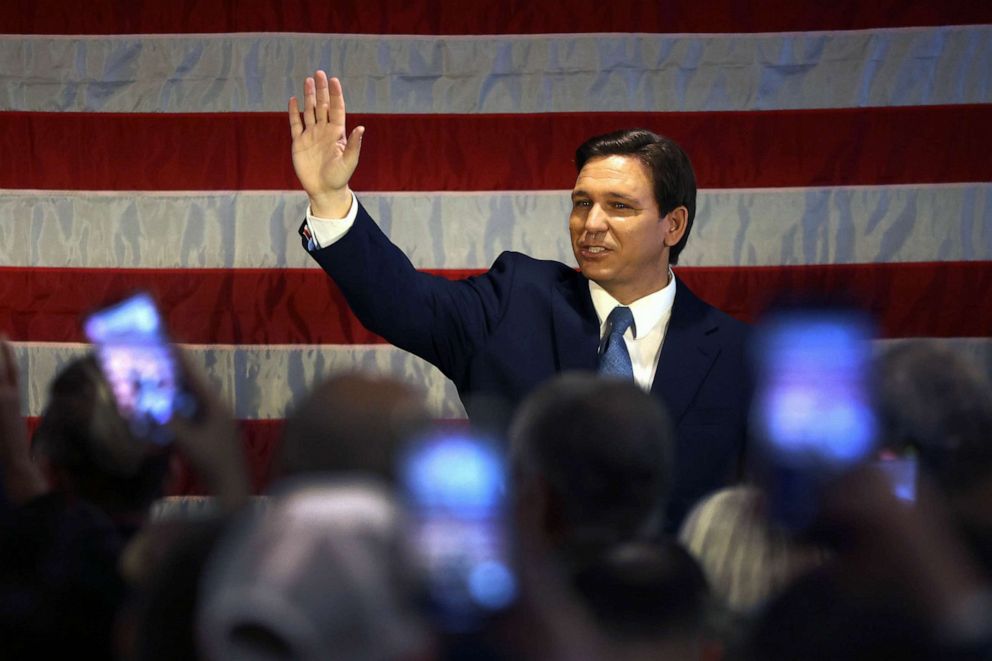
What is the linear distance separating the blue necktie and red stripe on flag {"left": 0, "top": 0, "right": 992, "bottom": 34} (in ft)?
2.54

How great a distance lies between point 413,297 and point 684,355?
1.57 ft

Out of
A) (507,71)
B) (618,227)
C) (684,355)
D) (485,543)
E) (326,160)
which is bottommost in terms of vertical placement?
(684,355)

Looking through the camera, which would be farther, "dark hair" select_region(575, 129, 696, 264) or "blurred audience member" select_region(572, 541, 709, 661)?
"dark hair" select_region(575, 129, 696, 264)

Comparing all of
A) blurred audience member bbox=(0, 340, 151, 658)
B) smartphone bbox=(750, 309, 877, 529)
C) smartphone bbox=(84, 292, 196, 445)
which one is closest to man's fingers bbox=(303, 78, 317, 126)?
smartphone bbox=(84, 292, 196, 445)

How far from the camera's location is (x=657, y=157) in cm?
238

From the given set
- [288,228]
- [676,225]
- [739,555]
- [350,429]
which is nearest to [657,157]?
[676,225]

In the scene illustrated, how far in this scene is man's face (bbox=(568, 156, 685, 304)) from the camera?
2.31 metres

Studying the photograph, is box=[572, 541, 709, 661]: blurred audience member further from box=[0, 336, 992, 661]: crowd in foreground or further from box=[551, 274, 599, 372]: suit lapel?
box=[551, 274, 599, 372]: suit lapel

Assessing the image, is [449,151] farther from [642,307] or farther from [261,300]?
[642,307]

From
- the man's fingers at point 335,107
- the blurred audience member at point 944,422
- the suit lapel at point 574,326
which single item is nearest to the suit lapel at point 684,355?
the suit lapel at point 574,326

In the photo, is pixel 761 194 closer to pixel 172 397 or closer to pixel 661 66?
pixel 661 66

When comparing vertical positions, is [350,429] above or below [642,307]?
above

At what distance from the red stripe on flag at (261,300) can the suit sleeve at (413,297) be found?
1.51ft

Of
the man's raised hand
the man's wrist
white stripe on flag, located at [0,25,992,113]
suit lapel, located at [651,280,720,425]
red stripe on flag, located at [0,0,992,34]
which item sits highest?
red stripe on flag, located at [0,0,992,34]
